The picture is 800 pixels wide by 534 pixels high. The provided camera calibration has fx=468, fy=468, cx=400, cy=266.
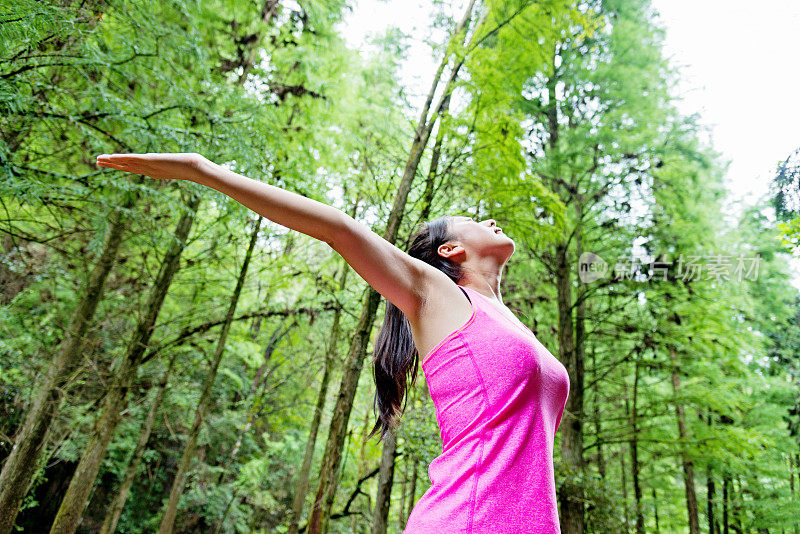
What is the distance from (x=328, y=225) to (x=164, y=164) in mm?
437

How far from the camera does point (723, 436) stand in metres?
6.57

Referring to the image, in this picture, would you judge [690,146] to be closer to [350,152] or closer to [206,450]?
[350,152]

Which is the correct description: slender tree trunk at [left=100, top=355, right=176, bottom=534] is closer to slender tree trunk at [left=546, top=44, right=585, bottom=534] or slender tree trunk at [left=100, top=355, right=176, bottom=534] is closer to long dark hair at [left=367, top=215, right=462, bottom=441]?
slender tree trunk at [left=546, top=44, right=585, bottom=534]

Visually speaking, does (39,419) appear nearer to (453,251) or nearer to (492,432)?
(453,251)

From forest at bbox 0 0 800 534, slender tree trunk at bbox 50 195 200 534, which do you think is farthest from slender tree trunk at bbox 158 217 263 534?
slender tree trunk at bbox 50 195 200 534

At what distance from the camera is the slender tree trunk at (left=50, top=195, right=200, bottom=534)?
17.2 feet

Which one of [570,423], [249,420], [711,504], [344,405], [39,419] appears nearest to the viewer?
[344,405]

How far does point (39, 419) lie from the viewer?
5156 millimetres

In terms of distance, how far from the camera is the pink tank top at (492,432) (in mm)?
810

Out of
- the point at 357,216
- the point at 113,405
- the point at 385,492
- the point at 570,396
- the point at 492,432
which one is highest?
the point at 357,216

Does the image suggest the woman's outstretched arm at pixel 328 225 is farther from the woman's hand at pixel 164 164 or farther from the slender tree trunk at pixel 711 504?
the slender tree trunk at pixel 711 504

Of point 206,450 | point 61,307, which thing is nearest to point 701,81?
point 61,307

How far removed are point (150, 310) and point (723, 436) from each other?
314 inches

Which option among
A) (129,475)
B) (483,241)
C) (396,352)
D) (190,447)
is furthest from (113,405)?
(483,241)
